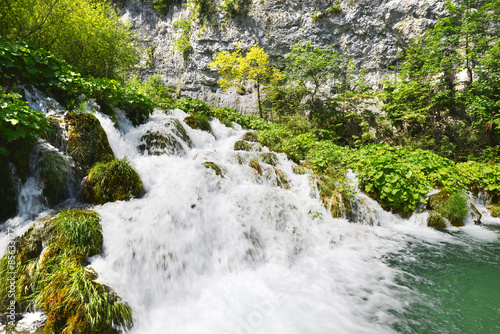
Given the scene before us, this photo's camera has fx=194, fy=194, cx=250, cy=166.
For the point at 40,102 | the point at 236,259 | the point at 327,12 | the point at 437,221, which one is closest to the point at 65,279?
the point at 236,259

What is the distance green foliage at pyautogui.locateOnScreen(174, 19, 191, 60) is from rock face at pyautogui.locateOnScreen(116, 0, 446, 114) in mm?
647

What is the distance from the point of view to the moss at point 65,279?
2072 millimetres

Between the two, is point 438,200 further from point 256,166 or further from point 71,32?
point 71,32

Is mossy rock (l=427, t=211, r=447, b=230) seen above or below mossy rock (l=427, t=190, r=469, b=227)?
below

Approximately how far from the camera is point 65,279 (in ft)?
7.51

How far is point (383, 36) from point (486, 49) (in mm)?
6089

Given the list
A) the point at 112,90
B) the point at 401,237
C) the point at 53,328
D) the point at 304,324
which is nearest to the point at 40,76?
the point at 112,90

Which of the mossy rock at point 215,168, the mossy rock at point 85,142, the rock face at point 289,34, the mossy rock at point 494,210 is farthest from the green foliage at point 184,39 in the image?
the mossy rock at point 494,210

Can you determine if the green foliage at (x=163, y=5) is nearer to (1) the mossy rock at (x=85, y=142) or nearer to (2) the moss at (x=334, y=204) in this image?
(1) the mossy rock at (x=85, y=142)

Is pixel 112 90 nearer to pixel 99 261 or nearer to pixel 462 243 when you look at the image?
pixel 99 261

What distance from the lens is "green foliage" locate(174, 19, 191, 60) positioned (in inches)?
804

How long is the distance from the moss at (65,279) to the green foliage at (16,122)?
149 cm

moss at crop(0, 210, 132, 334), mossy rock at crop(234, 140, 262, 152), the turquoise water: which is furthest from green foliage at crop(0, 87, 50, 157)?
the turquoise water

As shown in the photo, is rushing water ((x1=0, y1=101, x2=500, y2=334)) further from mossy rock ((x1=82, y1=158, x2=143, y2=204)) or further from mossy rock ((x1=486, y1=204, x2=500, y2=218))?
mossy rock ((x1=486, y1=204, x2=500, y2=218))
